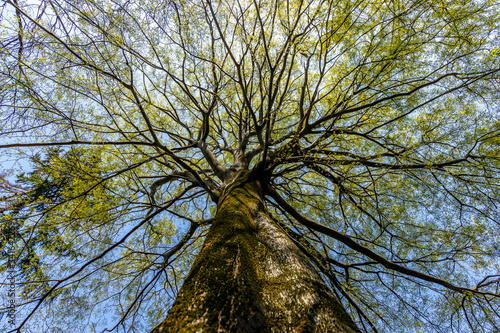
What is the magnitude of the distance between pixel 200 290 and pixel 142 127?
4.76 meters

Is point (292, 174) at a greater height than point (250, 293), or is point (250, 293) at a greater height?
point (292, 174)

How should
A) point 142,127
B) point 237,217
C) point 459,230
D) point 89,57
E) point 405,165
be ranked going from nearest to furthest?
point 237,217 → point 89,57 → point 405,165 → point 459,230 → point 142,127

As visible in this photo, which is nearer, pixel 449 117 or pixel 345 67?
pixel 449 117

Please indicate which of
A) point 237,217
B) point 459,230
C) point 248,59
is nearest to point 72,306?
point 237,217

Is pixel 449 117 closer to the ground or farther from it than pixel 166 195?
closer to the ground

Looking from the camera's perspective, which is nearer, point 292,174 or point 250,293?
point 250,293

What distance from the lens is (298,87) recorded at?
16.1 feet

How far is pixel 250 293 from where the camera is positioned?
0.98m

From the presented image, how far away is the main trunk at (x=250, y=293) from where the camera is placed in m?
0.82

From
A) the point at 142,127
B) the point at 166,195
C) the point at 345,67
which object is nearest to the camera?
the point at 345,67

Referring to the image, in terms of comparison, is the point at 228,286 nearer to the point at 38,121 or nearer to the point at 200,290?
the point at 200,290

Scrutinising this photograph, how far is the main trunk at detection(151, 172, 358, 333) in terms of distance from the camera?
2.69 ft

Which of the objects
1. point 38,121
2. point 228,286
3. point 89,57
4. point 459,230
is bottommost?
point 459,230

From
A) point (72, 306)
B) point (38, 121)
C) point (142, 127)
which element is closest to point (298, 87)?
point (142, 127)
